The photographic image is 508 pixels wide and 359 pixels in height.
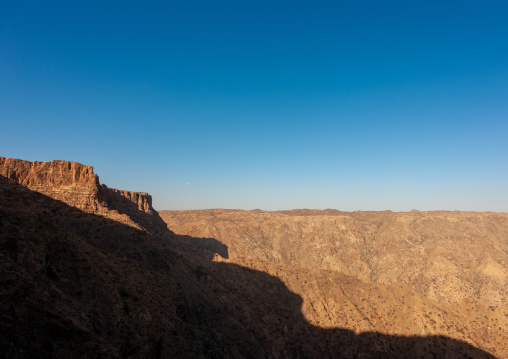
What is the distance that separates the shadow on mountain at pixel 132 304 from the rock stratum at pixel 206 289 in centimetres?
12

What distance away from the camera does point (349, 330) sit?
50.4 meters

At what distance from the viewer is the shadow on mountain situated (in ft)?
41.1

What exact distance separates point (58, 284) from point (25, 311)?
281 inches

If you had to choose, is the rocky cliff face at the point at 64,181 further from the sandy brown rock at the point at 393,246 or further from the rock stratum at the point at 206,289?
the sandy brown rock at the point at 393,246

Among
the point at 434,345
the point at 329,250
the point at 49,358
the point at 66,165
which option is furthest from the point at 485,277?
the point at 66,165

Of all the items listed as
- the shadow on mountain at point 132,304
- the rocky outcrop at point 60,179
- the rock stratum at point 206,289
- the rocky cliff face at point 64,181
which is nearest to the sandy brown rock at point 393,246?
the rock stratum at point 206,289

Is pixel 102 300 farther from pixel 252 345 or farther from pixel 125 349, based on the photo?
pixel 252 345

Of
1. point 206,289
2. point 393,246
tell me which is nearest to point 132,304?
point 206,289

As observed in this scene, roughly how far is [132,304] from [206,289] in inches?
832

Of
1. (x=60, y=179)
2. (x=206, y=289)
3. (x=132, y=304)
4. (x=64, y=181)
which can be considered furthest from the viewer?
(x=64, y=181)

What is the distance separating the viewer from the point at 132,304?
22.9 m

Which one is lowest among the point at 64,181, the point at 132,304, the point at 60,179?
the point at 132,304

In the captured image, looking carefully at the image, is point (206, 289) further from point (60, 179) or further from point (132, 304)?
point (60, 179)

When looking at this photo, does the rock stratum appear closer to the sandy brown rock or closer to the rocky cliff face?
the rocky cliff face
